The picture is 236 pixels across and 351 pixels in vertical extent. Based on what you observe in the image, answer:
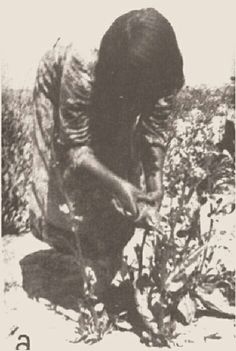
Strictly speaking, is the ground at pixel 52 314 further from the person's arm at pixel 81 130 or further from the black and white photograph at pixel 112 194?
the person's arm at pixel 81 130

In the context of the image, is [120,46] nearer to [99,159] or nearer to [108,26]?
[108,26]

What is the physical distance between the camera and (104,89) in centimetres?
261

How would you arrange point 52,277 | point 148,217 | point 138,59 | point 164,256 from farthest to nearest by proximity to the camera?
point 52,277 < point 164,256 < point 148,217 < point 138,59

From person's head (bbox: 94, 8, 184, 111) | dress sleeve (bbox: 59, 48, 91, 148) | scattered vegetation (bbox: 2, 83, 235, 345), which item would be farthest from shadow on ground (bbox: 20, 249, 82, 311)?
person's head (bbox: 94, 8, 184, 111)

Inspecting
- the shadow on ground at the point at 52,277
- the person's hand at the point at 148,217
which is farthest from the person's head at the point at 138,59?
the shadow on ground at the point at 52,277

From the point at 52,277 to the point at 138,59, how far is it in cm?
119

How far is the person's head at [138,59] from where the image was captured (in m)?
2.44

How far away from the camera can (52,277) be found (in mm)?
3135

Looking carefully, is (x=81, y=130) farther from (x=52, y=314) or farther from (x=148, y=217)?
(x=52, y=314)

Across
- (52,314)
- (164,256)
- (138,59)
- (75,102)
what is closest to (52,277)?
(52,314)

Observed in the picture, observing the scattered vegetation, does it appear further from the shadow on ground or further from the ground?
the shadow on ground

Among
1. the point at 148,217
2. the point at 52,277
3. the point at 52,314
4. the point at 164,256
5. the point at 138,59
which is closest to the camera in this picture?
the point at 138,59

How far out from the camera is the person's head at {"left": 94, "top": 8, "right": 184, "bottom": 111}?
2443 millimetres

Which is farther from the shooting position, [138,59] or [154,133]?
[154,133]
